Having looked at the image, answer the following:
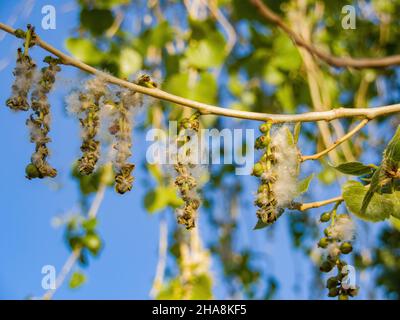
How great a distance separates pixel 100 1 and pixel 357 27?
1.03 meters

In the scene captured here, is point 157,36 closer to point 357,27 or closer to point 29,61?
point 357,27

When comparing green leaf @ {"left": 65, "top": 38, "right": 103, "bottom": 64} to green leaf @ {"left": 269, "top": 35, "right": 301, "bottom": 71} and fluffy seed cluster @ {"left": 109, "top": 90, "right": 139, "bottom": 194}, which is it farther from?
fluffy seed cluster @ {"left": 109, "top": 90, "right": 139, "bottom": 194}

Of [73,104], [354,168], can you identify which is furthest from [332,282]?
[73,104]

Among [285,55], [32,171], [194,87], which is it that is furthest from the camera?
[285,55]

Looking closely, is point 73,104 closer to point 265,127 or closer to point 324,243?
point 265,127

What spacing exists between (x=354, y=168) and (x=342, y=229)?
0.07 m

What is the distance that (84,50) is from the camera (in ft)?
5.87

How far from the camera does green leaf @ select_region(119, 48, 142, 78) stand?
70.4 inches

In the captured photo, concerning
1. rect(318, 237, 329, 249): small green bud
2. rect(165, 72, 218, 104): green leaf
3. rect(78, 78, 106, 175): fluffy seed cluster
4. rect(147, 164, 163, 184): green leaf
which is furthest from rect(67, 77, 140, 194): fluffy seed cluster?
rect(147, 164, 163, 184): green leaf

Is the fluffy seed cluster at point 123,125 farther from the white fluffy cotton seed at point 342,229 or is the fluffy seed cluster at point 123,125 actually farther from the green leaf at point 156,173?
the green leaf at point 156,173

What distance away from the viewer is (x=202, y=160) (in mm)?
613

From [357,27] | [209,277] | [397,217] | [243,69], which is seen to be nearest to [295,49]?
[243,69]

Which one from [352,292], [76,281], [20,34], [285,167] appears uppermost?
[76,281]

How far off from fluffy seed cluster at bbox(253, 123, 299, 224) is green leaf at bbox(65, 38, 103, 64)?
1.27m
